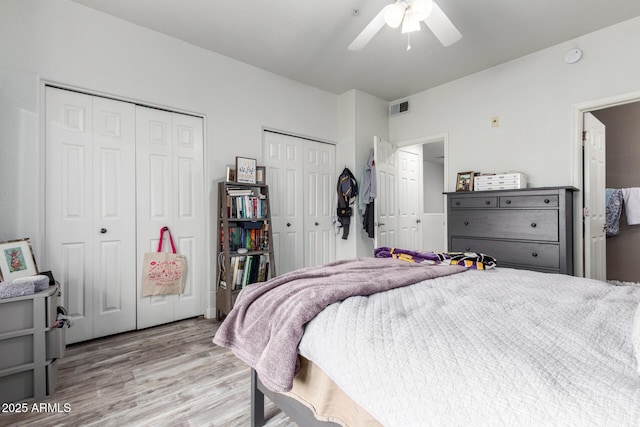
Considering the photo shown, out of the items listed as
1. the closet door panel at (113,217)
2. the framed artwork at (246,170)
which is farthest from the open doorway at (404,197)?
the closet door panel at (113,217)

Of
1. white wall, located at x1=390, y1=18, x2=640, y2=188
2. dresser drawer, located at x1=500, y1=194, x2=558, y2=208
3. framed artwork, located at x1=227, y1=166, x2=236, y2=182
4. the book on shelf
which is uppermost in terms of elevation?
white wall, located at x1=390, y1=18, x2=640, y2=188

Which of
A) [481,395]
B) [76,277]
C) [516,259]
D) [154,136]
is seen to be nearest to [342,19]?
[154,136]

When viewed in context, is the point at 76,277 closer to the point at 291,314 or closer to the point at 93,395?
the point at 93,395

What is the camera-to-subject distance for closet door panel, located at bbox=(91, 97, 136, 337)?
98.7 inches

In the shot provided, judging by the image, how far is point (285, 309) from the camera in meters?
1.12

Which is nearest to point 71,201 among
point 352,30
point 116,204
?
point 116,204

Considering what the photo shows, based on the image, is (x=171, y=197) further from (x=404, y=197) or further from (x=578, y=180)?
(x=578, y=180)

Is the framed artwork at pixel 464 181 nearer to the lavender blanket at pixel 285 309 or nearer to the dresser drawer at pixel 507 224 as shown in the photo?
the dresser drawer at pixel 507 224

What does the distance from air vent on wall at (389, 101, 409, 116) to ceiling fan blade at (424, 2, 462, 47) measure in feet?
6.80

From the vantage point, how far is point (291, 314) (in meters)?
1.06

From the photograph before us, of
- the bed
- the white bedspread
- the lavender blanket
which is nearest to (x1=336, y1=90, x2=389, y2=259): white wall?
the lavender blanket

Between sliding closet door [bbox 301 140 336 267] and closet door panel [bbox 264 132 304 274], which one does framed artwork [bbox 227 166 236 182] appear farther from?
sliding closet door [bbox 301 140 336 267]

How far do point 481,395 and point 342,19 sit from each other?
8.95 ft

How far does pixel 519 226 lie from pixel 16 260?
3.80 m
